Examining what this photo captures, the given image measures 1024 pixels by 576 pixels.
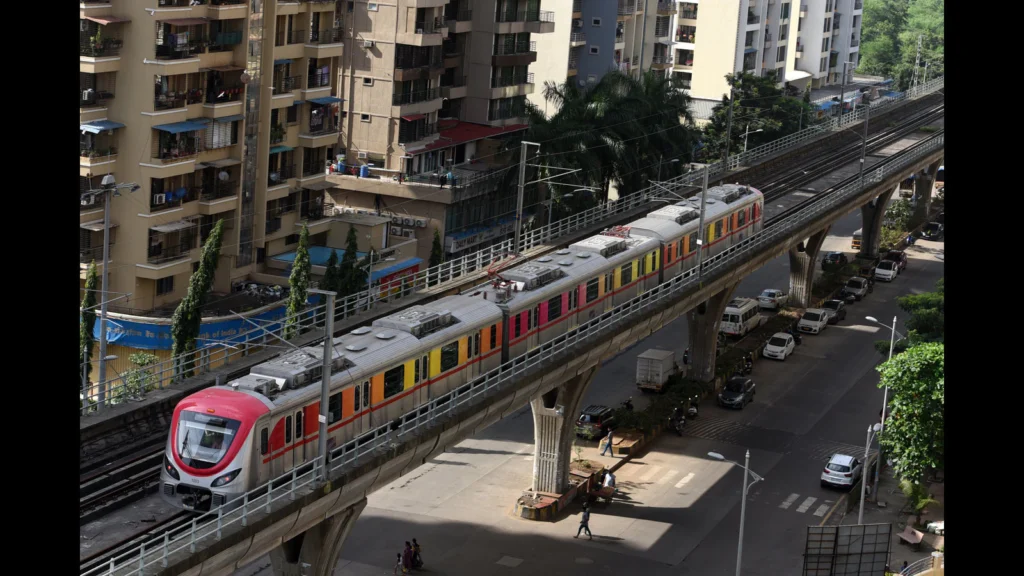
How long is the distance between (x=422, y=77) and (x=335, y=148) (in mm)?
7470

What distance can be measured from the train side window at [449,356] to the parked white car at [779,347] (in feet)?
124

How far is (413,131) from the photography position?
84.4 meters

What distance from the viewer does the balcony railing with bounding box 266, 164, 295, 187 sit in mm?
69500

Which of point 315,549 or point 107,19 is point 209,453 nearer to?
point 315,549

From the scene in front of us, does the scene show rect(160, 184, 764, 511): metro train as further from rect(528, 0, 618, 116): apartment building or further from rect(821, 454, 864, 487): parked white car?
rect(528, 0, 618, 116): apartment building

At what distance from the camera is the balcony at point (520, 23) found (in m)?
90.6

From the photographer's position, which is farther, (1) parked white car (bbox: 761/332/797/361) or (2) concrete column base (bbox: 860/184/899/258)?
(2) concrete column base (bbox: 860/184/899/258)

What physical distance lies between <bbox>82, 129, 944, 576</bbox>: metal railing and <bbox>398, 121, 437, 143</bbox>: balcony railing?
23.4m

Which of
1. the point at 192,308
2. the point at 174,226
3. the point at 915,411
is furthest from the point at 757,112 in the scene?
the point at 192,308

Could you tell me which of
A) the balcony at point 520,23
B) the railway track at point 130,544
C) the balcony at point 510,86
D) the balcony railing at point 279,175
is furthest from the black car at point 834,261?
the railway track at point 130,544

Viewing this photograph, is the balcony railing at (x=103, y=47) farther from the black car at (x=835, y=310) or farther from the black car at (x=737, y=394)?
the black car at (x=835, y=310)

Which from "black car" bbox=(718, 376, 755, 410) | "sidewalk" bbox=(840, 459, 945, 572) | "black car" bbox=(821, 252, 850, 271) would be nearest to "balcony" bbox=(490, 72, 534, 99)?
"black car" bbox=(821, 252, 850, 271)

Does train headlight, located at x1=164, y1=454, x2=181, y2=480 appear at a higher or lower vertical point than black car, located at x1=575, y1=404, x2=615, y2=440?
higher
